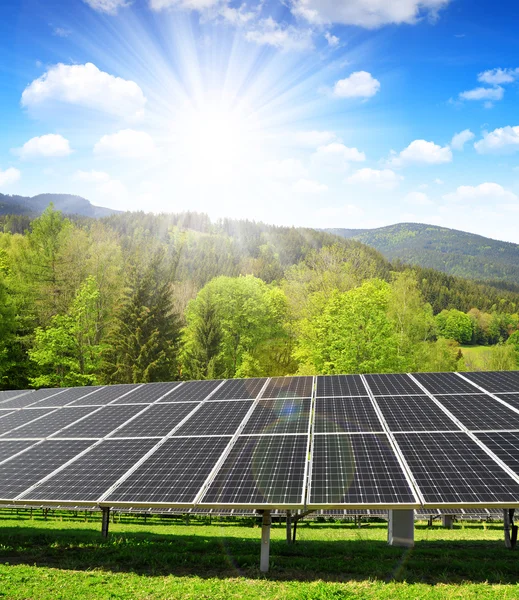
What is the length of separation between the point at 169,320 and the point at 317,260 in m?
24.9

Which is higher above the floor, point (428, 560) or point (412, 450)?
point (412, 450)

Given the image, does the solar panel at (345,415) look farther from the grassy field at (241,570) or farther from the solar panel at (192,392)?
the solar panel at (192,392)

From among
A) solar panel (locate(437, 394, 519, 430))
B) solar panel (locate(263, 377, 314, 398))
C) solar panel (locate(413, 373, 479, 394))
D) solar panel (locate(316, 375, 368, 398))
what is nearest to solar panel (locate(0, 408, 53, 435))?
solar panel (locate(263, 377, 314, 398))

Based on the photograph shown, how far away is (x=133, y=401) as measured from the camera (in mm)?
17203

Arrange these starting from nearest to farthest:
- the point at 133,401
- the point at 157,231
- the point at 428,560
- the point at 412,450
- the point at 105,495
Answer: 1. the point at 105,495
2. the point at 412,450
3. the point at 428,560
4. the point at 133,401
5. the point at 157,231

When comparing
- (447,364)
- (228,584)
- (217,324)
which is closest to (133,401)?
(228,584)

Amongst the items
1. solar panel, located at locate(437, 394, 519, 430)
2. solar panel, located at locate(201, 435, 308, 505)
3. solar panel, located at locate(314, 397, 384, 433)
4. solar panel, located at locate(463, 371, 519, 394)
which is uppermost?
solar panel, located at locate(463, 371, 519, 394)

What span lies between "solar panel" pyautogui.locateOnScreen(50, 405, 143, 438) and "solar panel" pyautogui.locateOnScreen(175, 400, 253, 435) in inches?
94.2

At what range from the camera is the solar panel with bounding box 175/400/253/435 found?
13055 mm

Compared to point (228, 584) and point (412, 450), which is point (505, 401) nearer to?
point (412, 450)

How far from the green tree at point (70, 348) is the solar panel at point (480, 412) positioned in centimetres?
3541

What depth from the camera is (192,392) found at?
17.7 metres

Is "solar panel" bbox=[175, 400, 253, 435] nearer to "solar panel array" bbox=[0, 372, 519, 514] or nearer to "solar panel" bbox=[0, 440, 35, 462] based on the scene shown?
"solar panel array" bbox=[0, 372, 519, 514]

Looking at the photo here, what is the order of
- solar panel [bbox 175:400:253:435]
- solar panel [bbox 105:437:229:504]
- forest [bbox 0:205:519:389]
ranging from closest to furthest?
solar panel [bbox 105:437:229:504], solar panel [bbox 175:400:253:435], forest [bbox 0:205:519:389]
